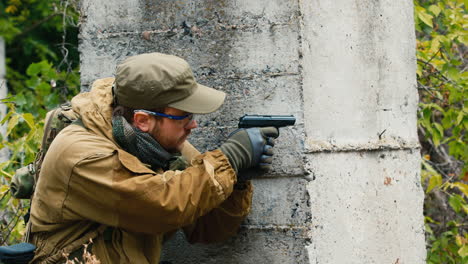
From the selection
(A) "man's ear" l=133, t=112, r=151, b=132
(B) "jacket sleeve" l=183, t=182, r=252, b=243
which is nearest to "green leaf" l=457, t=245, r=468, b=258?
(B) "jacket sleeve" l=183, t=182, r=252, b=243

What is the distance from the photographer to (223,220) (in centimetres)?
285

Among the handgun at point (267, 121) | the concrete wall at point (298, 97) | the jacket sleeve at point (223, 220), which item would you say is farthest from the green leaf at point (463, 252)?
the handgun at point (267, 121)

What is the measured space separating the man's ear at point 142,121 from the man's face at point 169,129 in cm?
1

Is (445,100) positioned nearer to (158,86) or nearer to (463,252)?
(463,252)

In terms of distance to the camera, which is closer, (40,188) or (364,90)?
(40,188)

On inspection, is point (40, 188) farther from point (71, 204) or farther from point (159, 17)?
point (159, 17)

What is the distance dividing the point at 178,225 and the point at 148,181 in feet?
0.70

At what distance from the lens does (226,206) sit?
2.81 meters

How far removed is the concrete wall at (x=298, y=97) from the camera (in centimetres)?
290

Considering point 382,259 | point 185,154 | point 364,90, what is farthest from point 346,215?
point 185,154

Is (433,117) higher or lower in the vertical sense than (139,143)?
lower

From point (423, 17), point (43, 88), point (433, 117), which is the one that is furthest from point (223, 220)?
point (433, 117)

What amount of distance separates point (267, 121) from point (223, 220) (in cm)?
48

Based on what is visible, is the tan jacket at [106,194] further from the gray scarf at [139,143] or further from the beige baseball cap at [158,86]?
the beige baseball cap at [158,86]
